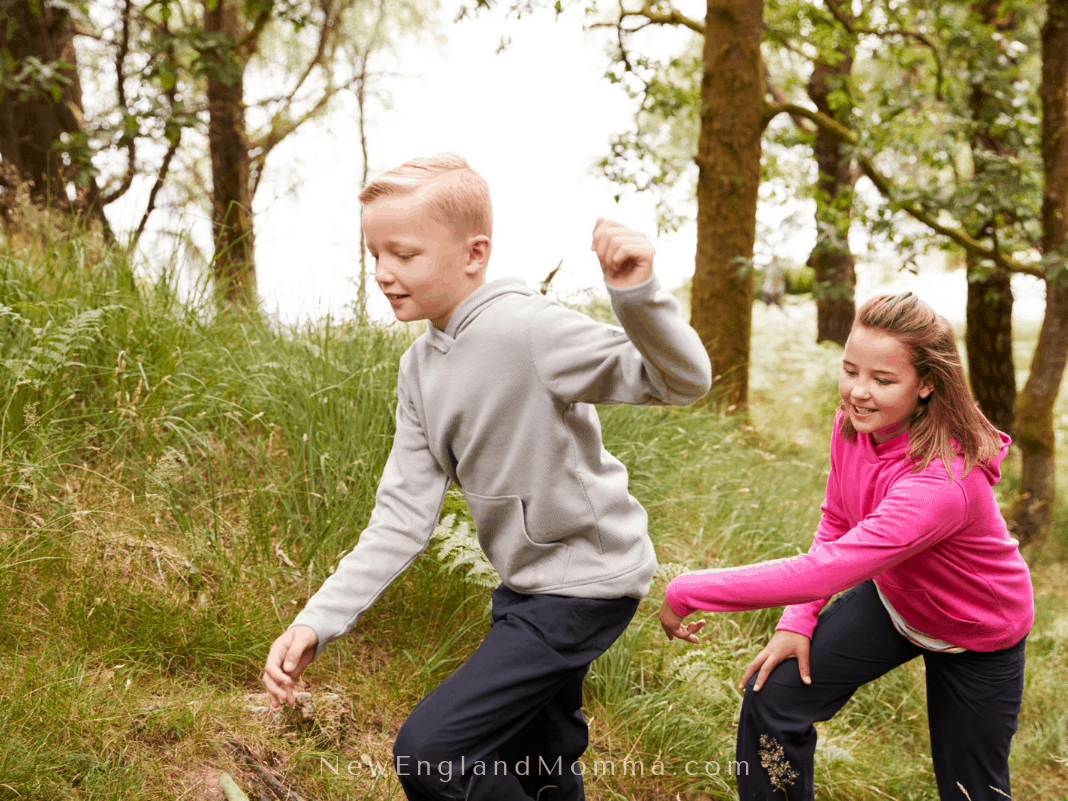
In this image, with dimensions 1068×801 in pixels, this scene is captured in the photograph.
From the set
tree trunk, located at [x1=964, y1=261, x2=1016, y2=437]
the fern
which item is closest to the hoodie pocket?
the fern

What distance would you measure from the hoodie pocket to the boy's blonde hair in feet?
2.06

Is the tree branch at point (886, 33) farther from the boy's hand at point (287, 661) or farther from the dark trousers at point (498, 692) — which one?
the boy's hand at point (287, 661)

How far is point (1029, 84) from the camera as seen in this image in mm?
8156

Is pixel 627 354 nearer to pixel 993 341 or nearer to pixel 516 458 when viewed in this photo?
pixel 516 458

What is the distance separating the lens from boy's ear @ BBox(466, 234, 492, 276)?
1.87m

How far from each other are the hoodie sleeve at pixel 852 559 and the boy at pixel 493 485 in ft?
0.65

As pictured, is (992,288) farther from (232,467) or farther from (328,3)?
(328,3)

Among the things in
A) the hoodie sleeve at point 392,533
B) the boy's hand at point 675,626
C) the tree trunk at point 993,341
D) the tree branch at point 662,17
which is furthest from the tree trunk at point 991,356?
the hoodie sleeve at point 392,533

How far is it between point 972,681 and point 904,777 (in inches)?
42.1

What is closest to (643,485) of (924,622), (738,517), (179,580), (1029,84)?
(738,517)

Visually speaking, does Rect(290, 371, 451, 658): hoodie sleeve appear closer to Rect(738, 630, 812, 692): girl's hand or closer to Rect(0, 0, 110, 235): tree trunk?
Rect(738, 630, 812, 692): girl's hand

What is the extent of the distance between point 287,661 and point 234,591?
1.19 meters

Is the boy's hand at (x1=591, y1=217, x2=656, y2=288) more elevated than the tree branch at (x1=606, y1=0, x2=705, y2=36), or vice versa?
the tree branch at (x1=606, y1=0, x2=705, y2=36)

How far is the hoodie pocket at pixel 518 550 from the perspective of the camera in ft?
6.06
